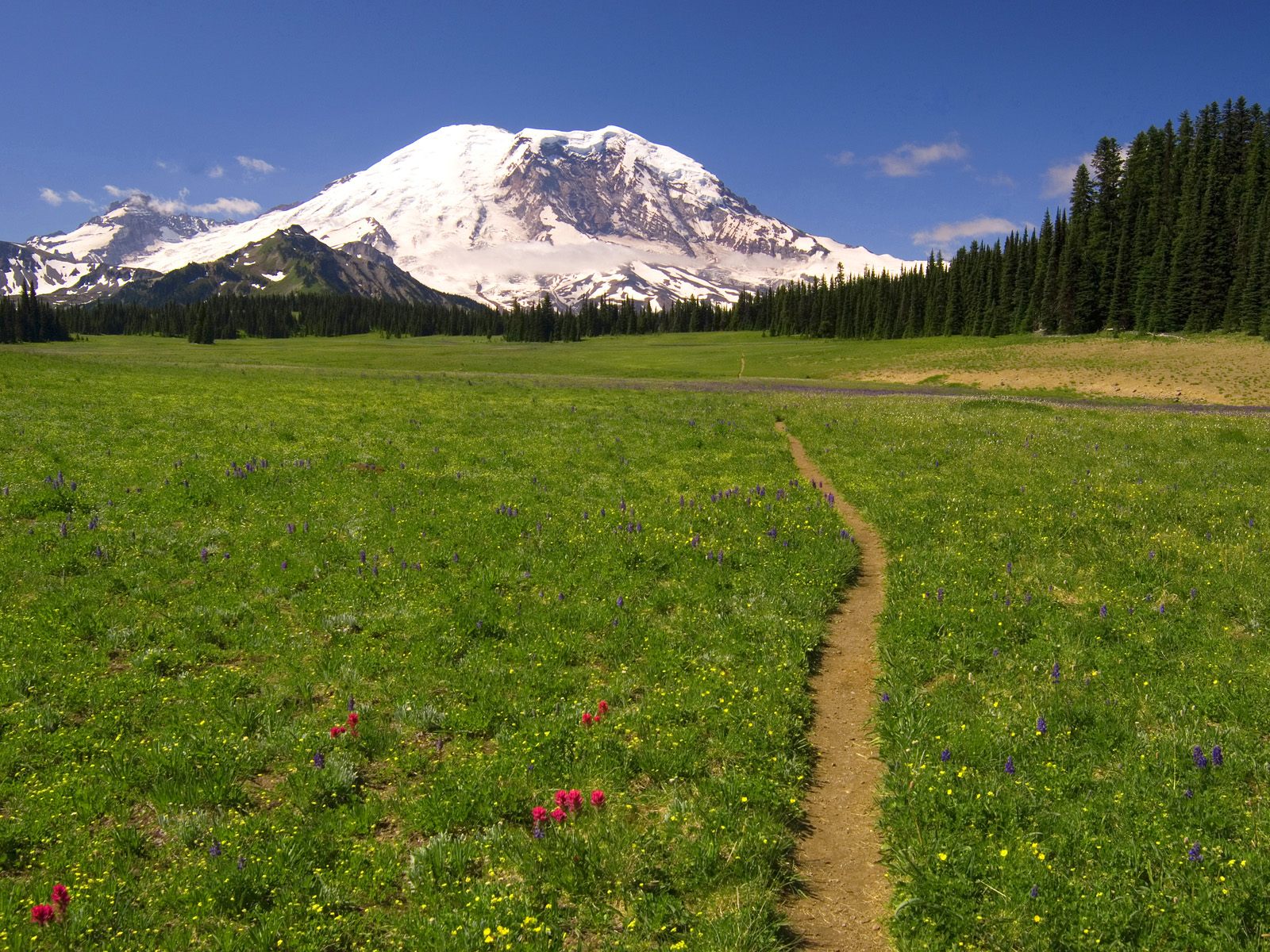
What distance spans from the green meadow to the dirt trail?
0.70 feet

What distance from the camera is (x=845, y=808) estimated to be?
749 cm

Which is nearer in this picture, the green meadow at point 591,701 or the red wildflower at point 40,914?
the red wildflower at point 40,914

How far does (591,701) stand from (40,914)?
17.9ft

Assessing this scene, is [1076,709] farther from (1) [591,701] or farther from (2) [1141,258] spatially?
(2) [1141,258]

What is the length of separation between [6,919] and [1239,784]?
11.1 m

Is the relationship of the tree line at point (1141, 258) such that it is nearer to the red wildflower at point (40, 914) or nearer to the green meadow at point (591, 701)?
the green meadow at point (591, 701)

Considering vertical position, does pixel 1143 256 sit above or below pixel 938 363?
above

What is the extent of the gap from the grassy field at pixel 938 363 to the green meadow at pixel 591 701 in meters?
48.8

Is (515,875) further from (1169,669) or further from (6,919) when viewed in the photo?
(1169,669)

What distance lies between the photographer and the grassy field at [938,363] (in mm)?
61750

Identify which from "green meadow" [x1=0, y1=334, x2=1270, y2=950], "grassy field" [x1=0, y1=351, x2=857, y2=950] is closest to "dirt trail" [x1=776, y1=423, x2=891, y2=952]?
"green meadow" [x1=0, y1=334, x2=1270, y2=950]

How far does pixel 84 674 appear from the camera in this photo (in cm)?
904

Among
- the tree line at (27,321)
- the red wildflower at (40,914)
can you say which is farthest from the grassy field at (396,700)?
the tree line at (27,321)

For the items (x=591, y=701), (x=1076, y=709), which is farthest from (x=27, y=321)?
(x=1076, y=709)
